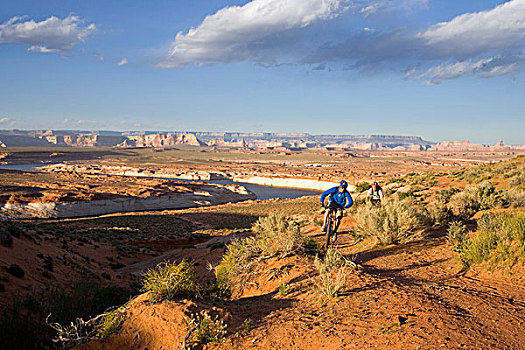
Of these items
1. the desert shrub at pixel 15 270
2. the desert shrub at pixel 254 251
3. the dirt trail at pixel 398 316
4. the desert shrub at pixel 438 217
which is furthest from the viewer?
the desert shrub at pixel 438 217

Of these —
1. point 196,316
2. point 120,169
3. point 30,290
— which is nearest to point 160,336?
point 196,316

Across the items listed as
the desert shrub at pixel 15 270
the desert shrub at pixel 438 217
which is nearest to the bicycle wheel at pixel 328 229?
the desert shrub at pixel 438 217

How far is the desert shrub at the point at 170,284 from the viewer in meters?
6.07

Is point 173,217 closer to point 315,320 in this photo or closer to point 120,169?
point 315,320

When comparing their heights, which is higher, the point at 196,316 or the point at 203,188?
the point at 196,316

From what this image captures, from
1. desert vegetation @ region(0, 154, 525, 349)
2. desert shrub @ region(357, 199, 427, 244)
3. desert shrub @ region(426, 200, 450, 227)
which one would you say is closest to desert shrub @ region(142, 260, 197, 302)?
desert vegetation @ region(0, 154, 525, 349)

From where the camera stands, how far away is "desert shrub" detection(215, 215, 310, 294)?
798cm

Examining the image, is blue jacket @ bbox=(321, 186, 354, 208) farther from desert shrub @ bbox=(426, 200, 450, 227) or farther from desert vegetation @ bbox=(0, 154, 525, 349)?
desert shrub @ bbox=(426, 200, 450, 227)

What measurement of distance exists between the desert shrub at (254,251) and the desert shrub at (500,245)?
3574mm

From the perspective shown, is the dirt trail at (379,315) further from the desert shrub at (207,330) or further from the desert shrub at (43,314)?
the desert shrub at (43,314)

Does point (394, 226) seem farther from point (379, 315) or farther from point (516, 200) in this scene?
point (516, 200)

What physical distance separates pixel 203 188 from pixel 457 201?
59.5 m

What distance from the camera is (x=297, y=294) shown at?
21.4ft

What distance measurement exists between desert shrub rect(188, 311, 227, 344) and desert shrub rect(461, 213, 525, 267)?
18.3ft
